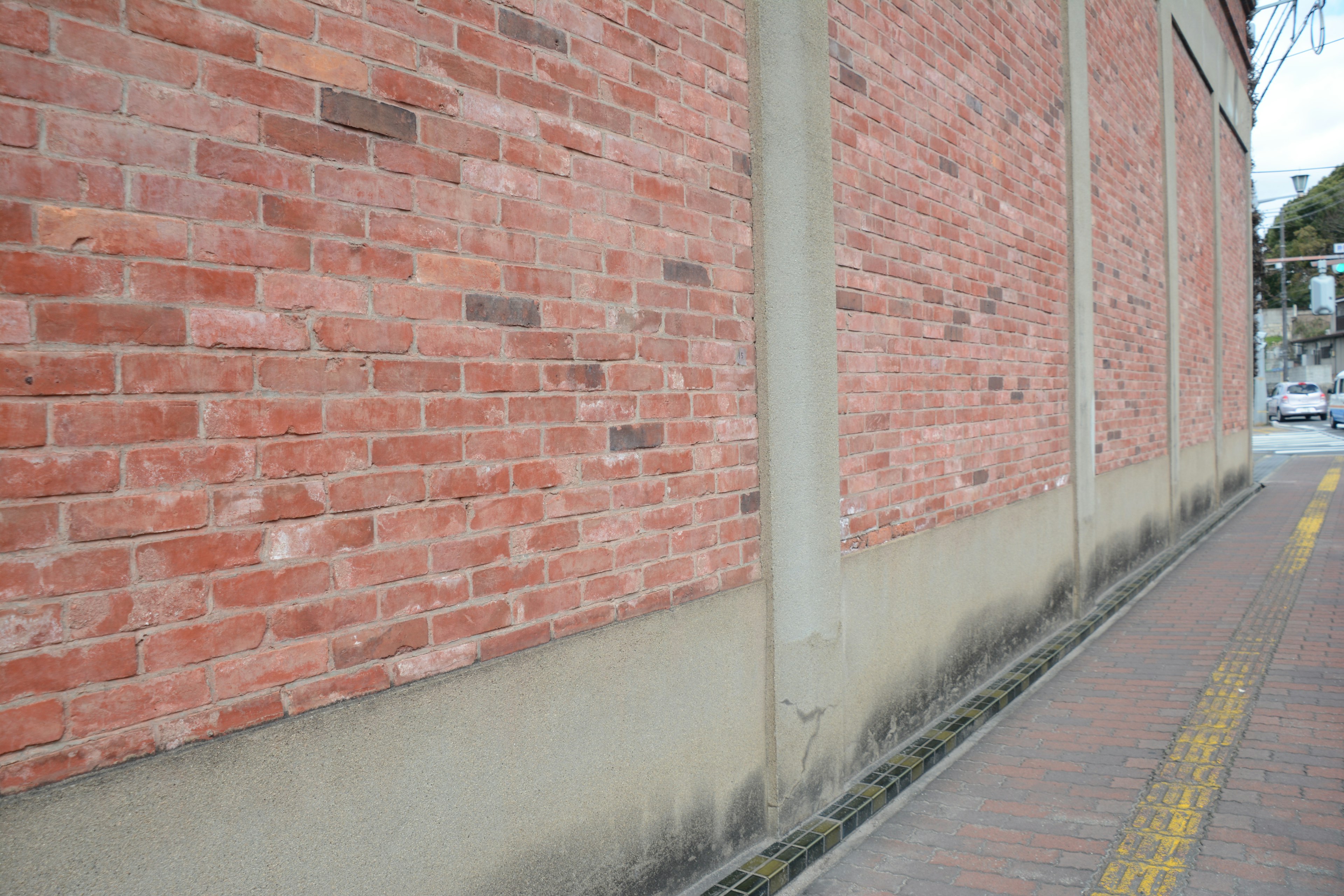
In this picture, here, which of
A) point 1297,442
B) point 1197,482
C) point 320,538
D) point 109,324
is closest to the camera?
point 109,324

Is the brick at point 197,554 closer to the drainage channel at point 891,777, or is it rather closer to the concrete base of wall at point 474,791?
the concrete base of wall at point 474,791

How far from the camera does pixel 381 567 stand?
6.83ft

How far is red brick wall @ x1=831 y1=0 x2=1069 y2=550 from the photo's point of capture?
388 cm

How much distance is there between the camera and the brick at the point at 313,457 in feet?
6.14

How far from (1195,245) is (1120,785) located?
9.63 m

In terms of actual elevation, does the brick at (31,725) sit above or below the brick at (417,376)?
below

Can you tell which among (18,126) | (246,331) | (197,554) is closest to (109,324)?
(246,331)

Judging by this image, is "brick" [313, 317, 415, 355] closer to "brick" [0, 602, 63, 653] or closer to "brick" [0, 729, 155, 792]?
"brick" [0, 602, 63, 653]

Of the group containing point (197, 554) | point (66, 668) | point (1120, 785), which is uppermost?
point (197, 554)

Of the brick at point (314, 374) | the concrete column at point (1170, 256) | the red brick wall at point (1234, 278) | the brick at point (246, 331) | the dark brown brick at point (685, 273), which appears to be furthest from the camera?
the red brick wall at point (1234, 278)

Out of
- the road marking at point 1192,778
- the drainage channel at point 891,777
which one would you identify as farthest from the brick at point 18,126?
the road marking at point 1192,778

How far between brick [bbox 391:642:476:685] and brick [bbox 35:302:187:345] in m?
0.88

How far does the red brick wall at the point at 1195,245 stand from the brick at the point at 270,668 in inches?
400

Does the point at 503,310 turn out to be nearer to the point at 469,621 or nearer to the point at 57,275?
the point at 469,621
